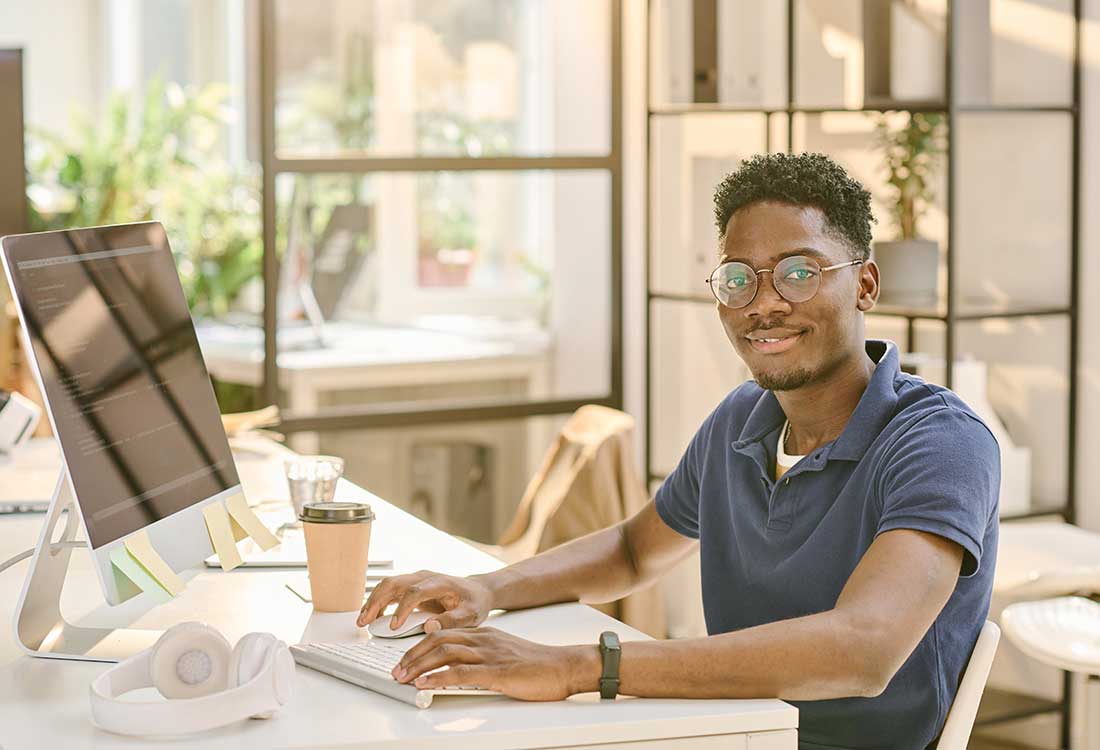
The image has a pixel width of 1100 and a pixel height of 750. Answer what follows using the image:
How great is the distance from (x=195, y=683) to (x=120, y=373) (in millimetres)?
485

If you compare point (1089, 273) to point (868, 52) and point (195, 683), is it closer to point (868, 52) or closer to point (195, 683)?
point (868, 52)

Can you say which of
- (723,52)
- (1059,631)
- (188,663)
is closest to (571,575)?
(188,663)

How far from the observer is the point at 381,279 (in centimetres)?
554

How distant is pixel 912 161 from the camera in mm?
3562

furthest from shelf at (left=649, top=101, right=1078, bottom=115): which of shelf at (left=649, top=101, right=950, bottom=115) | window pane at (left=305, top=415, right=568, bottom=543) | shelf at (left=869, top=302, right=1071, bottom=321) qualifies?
window pane at (left=305, top=415, right=568, bottom=543)

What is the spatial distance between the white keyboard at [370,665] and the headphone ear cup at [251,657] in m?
0.11

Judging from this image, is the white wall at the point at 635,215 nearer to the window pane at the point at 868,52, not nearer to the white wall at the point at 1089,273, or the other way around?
the window pane at the point at 868,52

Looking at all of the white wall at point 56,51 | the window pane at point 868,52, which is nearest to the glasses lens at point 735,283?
the window pane at point 868,52

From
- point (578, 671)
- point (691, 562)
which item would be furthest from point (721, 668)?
point (691, 562)

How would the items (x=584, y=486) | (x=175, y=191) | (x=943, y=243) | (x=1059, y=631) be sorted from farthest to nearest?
(x=175, y=191) → (x=943, y=243) → (x=584, y=486) → (x=1059, y=631)

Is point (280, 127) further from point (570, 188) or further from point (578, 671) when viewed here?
point (578, 671)

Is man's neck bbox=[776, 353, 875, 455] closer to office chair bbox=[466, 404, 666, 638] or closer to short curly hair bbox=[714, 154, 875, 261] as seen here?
short curly hair bbox=[714, 154, 875, 261]

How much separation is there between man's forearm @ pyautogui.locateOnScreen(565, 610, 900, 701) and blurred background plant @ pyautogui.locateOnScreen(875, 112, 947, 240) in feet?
7.11

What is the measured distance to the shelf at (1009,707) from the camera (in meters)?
3.44
